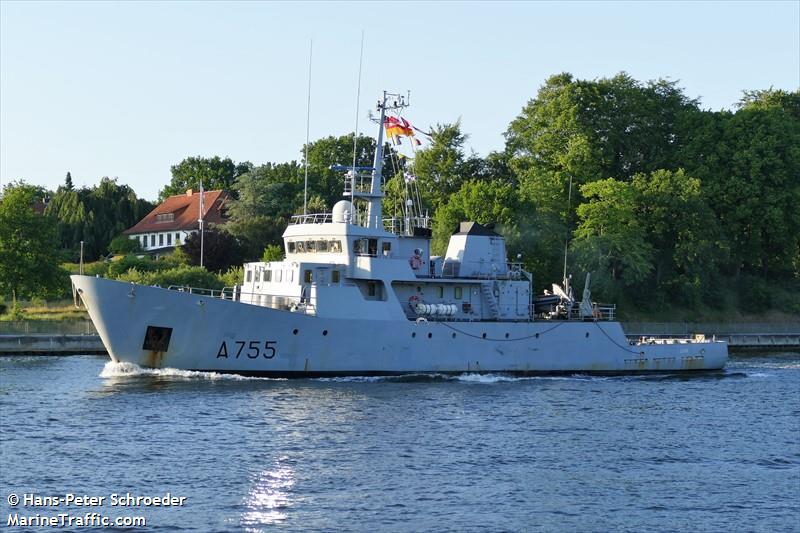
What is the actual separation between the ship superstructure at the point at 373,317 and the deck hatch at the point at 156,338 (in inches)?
1.4

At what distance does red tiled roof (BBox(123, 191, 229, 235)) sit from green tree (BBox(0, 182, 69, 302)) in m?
22.9

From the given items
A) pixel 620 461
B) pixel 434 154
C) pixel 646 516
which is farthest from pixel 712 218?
pixel 646 516

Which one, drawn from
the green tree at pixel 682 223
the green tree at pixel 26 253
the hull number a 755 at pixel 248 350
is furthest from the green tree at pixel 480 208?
the hull number a 755 at pixel 248 350

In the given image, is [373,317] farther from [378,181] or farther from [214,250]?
[214,250]

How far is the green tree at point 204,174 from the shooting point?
104m

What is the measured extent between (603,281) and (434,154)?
17923mm

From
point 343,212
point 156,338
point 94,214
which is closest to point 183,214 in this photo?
point 94,214

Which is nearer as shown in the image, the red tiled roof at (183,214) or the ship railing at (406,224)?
the ship railing at (406,224)

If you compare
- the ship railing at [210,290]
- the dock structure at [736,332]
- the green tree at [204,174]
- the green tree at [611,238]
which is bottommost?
the dock structure at [736,332]

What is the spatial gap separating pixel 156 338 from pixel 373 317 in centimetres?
767

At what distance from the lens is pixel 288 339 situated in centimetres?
3759

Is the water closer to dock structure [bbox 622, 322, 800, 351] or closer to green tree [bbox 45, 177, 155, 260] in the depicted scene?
dock structure [bbox 622, 322, 800, 351]

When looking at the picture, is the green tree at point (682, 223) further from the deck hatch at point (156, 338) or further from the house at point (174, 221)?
the deck hatch at point (156, 338)

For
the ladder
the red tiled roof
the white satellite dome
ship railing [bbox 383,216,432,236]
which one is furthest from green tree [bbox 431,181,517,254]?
the white satellite dome
